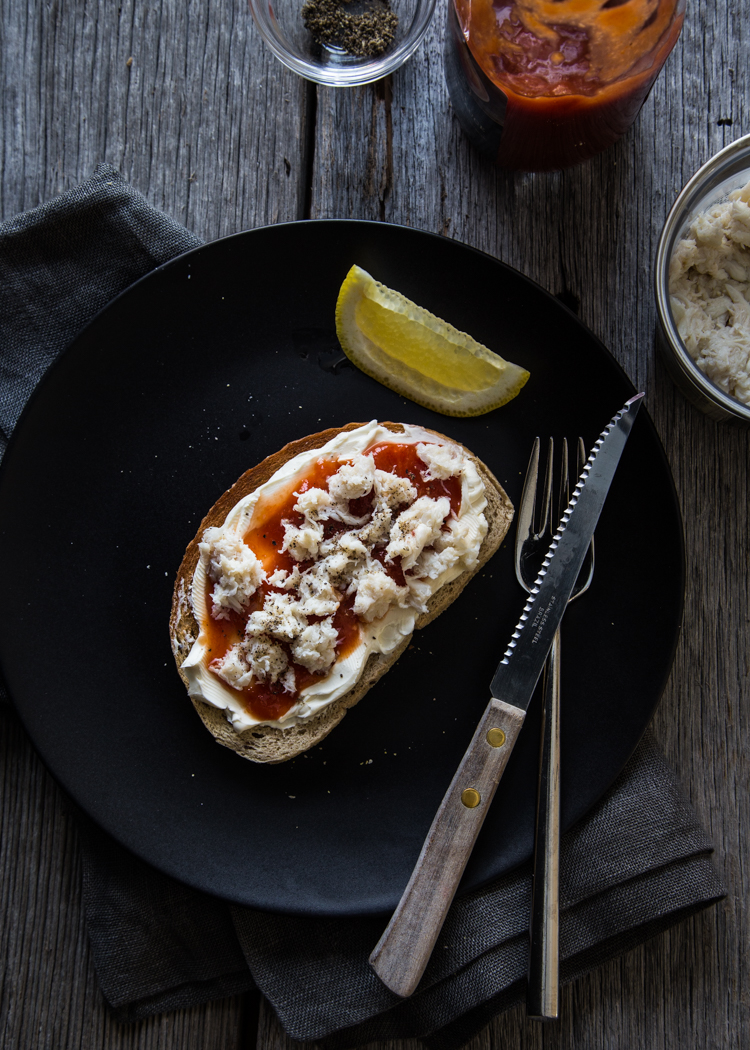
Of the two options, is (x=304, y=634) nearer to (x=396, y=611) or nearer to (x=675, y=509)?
(x=396, y=611)

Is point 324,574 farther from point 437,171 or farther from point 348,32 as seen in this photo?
point 348,32

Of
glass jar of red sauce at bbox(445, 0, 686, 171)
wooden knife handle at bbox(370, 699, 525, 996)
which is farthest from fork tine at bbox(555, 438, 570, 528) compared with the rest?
glass jar of red sauce at bbox(445, 0, 686, 171)

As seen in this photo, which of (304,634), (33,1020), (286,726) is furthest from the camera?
(33,1020)

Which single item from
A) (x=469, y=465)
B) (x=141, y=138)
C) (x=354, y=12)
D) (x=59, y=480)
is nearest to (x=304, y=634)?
(x=469, y=465)

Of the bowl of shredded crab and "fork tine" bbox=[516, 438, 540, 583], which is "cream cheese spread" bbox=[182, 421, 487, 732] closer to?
"fork tine" bbox=[516, 438, 540, 583]

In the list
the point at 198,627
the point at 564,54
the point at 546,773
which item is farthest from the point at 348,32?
the point at 546,773

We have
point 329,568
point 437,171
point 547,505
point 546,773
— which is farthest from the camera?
point 437,171
